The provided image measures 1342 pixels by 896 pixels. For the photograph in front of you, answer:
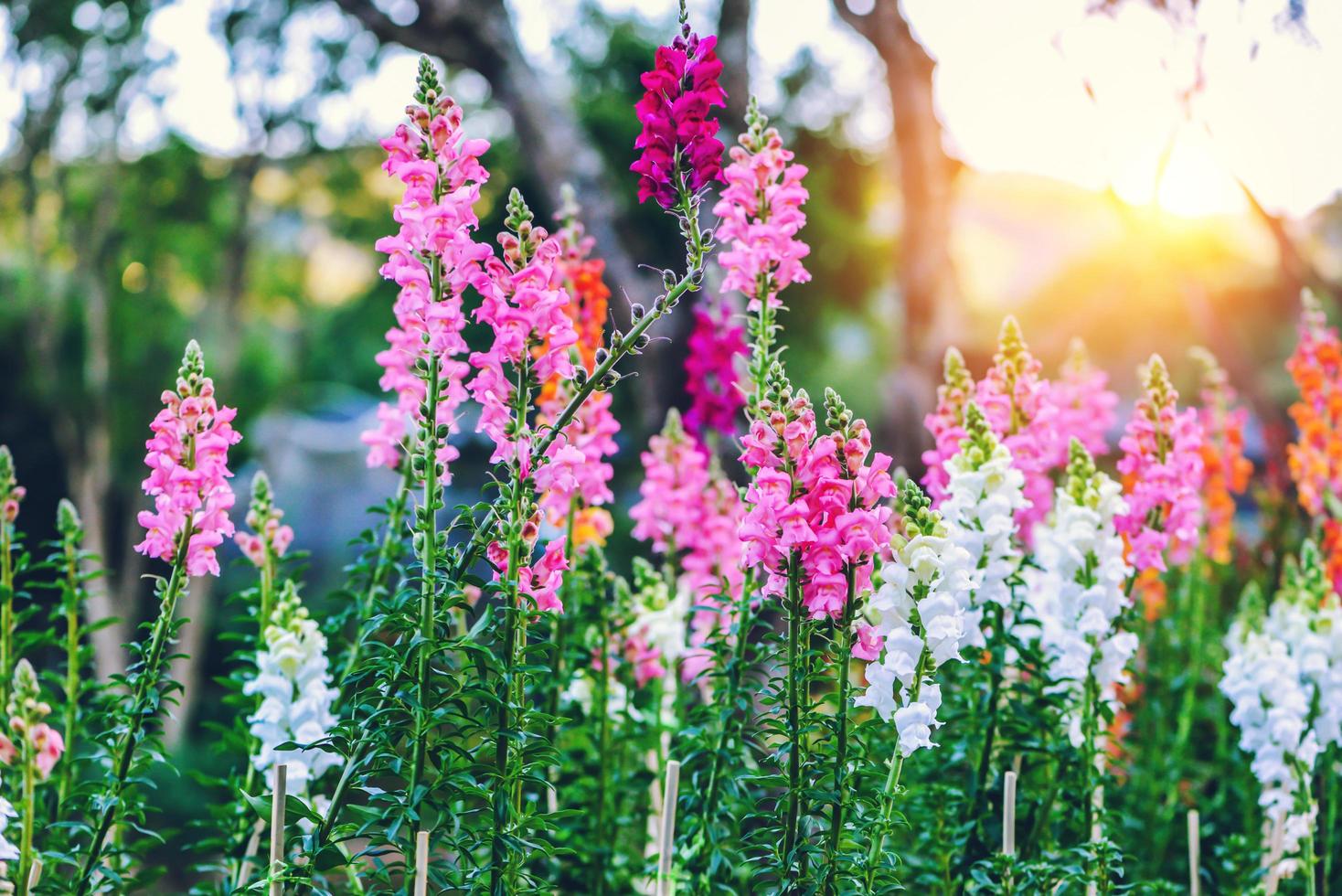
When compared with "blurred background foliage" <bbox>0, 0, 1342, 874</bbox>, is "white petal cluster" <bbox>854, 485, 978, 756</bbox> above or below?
below

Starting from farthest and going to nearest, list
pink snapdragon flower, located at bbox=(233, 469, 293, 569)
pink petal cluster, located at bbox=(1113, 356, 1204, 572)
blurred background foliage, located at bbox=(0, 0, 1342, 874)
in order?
blurred background foliage, located at bbox=(0, 0, 1342, 874), pink petal cluster, located at bbox=(1113, 356, 1204, 572), pink snapdragon flower, located at bbox=(233, 469, 293, 569)

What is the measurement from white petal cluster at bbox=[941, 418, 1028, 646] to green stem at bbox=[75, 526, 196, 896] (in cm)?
195

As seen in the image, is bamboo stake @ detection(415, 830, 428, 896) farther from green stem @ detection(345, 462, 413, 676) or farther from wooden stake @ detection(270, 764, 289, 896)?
green stem @ detection(345, 462, 413, 676)

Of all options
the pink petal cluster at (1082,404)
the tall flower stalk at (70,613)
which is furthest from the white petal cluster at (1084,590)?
the tall flower stalk at (70,613)

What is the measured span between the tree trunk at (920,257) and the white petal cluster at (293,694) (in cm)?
549

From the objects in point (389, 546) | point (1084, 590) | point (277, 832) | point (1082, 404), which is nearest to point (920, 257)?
point (1082, 404)

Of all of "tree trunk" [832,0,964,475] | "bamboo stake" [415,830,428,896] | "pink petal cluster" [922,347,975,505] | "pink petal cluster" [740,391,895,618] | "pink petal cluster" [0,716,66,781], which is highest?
"tree trunk" [832,0,964,475]

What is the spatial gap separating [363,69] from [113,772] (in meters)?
8.60

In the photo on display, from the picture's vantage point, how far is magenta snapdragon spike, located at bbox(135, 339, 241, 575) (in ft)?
8.84

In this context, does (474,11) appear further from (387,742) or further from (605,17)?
(605,17)

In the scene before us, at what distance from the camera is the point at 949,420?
11.8 feet

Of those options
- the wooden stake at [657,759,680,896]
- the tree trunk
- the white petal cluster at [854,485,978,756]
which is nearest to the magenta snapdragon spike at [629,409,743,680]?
the wooden stake at [657,759,680,896]

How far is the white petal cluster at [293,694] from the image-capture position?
3.02 m

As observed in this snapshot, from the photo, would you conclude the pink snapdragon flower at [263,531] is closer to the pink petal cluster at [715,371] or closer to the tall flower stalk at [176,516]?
the tall flower stalk at [176,516]
